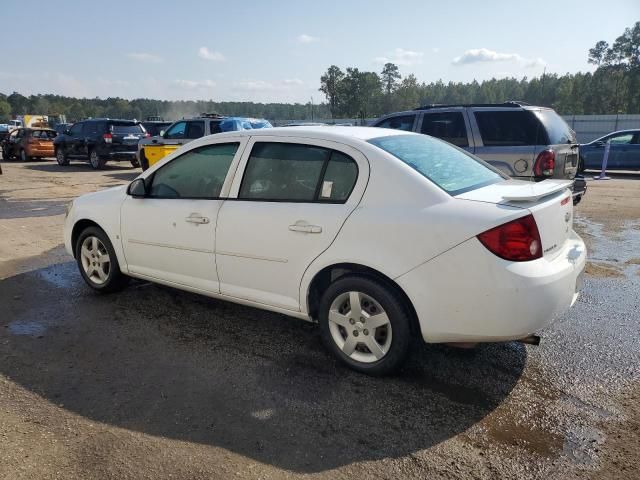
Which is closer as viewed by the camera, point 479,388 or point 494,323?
point 494,323

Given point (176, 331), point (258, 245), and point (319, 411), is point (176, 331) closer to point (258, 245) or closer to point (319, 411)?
point (258, 245)

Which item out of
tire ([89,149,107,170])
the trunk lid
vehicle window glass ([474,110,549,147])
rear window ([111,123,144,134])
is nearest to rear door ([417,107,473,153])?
vehicle window glass ([474,110,549,147])

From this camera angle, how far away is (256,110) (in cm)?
10769

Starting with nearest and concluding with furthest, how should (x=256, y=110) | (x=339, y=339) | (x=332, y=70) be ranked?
(x=339, y=339) → (x=332, y=70) → (x=256, y=110)

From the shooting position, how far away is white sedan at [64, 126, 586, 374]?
9.23ft

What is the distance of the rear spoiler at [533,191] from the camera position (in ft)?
9.59

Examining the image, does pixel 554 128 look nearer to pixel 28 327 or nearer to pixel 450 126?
pixel 450 126

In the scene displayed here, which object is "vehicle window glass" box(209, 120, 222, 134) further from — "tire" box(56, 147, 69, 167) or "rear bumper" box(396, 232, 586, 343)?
"rear bumper" box(396, 232, 586, 343)

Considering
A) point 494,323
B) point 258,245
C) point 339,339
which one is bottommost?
point 339,339

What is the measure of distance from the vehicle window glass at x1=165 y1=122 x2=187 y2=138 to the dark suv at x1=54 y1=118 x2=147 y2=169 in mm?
3237

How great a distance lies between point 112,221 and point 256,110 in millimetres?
107619

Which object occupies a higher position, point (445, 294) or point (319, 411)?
point (445, 294)

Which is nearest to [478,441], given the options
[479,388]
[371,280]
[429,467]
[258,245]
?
[429,467]

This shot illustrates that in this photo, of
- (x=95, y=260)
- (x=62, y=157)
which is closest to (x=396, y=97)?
(x=62, y=157)
